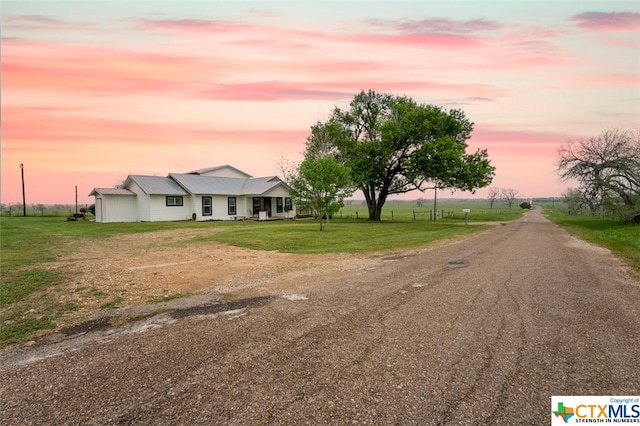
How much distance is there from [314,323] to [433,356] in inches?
76.4

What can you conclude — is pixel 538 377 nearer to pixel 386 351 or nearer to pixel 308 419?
pixel 386 351

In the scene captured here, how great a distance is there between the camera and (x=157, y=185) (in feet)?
113

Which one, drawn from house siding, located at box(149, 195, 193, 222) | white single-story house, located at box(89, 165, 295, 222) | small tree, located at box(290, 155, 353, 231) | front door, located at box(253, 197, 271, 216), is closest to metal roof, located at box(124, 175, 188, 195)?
white single-story house, located at box(89, 165, 295, 222)

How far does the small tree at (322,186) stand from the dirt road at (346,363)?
16.7 m

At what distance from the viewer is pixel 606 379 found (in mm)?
3707

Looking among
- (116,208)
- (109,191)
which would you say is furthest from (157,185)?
(116,208)

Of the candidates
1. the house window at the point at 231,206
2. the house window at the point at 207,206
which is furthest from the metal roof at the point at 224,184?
the house window at the point at 207,206

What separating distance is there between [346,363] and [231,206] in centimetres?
3598

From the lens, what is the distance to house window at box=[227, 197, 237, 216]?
38.2 m

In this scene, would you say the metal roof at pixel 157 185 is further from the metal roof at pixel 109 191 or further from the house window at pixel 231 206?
the house window at pixel 231 206

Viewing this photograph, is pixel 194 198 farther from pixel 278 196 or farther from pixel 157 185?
pixel 278 196

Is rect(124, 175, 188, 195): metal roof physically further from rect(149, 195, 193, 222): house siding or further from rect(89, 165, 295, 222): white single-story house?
rect(149, 195, 193, 222): house siding

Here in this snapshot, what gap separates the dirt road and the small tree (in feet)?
54.9

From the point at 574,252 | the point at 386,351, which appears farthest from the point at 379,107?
the point at 386,351
